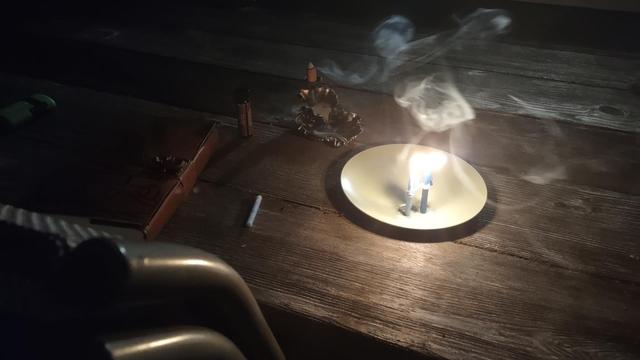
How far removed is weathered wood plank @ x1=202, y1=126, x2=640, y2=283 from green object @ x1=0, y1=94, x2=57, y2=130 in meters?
0.43

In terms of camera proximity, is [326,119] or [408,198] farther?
[326,119]

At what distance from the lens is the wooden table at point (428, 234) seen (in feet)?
2.04

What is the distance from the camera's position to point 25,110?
1027 millimetres

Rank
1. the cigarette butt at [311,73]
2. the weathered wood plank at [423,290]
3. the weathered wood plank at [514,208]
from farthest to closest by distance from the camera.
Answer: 1. the cigarette butt at [311,73]
2. the weathered wood plank at [514,208]
3. the weathered wood plank at [423,290]

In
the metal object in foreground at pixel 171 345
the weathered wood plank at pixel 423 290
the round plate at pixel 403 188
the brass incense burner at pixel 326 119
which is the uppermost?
the metal object in foreground at pixel 171 345

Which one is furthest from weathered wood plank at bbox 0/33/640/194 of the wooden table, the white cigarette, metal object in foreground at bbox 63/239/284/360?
metal object in foreground at bbox 63/239/284/360

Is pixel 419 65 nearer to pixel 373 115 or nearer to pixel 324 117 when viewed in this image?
pixel 373 115

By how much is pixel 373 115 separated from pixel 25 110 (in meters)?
0.73

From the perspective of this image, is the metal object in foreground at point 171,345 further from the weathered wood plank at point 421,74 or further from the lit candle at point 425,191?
the weathered wood plank at point 421,74

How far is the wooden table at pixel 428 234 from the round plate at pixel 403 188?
0.02 metres

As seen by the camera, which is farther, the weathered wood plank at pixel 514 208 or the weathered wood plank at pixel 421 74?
the weathered wood plank at pixel 421 74

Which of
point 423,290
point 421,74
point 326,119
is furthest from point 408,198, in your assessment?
point 421,74

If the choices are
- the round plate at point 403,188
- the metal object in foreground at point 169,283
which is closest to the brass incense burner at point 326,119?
the round plate at point 403,188

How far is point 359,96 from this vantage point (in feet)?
3.84
